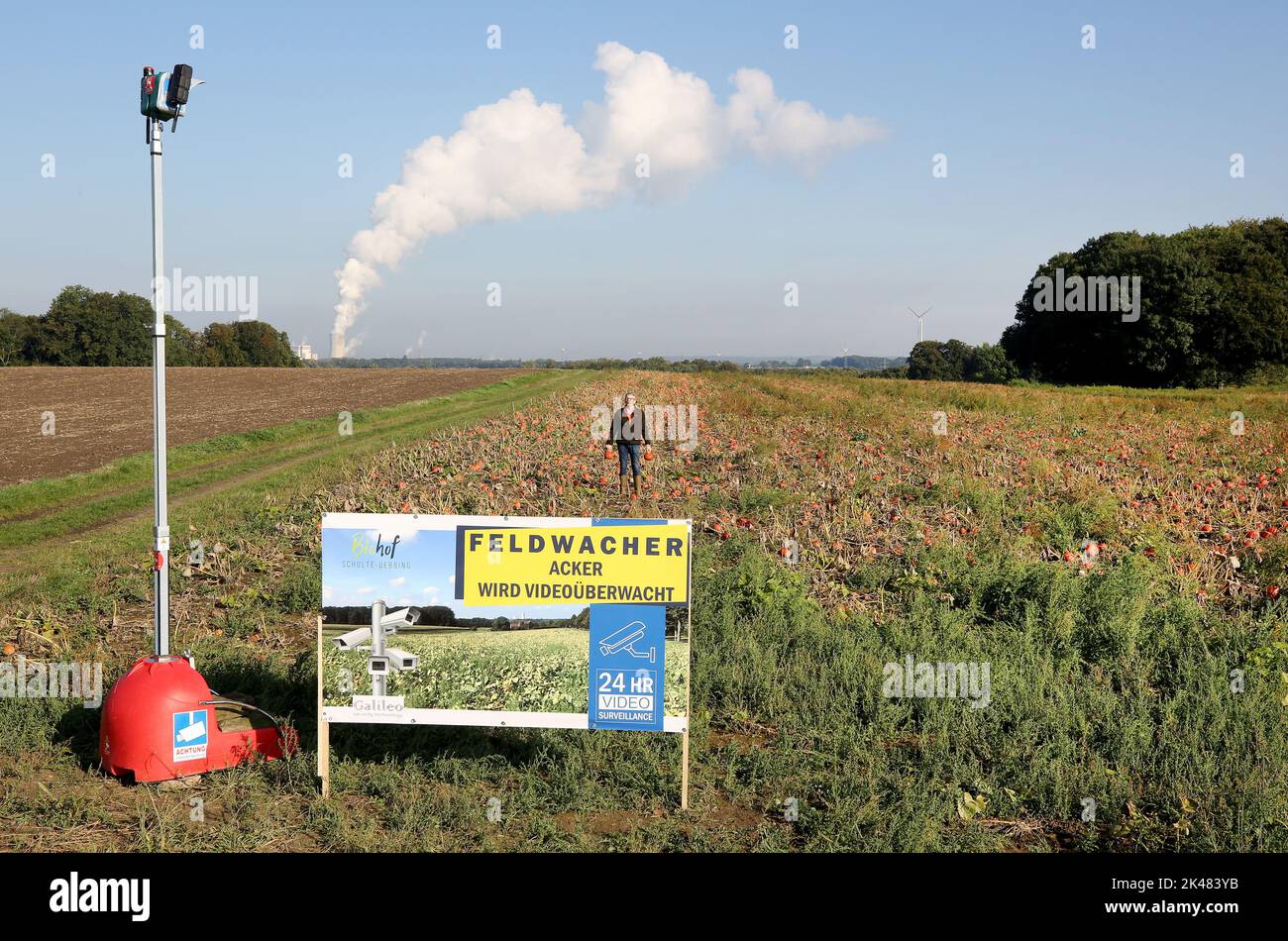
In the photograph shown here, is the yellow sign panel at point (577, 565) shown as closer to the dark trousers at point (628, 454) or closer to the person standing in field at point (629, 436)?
the person standing in field at point (629, 436)

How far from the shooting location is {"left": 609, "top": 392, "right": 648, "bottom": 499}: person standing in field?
15031 mm

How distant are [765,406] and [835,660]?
82.7 feet

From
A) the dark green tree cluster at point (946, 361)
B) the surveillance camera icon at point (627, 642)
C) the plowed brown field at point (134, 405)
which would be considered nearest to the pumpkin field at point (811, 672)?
the surveillance camera icon at point (627, 642)

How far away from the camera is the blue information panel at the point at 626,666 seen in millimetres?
5965

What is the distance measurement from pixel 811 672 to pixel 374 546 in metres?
3.83

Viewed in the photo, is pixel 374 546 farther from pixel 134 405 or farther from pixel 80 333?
pixel 80 333

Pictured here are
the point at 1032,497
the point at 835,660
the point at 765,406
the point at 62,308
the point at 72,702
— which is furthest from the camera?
the point at 62,308

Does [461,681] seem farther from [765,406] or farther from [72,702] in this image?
[765,406]

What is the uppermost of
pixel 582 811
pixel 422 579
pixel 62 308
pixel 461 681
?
pixel 62 308

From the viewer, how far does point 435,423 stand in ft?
115

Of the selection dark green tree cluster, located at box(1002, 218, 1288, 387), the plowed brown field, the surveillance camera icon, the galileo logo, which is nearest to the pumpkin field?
the surveillance camera icon

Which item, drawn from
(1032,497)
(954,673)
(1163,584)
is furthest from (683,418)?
(954,673)

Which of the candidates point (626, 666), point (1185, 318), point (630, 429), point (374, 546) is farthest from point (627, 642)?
point (1185, 318)

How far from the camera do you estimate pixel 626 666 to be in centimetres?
599
